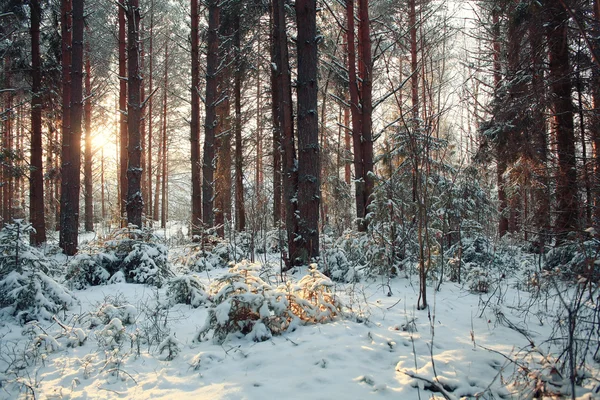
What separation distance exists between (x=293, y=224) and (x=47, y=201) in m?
19.3

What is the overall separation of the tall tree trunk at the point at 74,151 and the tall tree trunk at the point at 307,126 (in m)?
6.11

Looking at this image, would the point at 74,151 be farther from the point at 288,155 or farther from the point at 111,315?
the point at 111,315

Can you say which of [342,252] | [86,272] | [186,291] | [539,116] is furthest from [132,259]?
[539,116]

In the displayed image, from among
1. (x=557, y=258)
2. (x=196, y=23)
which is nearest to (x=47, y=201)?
(x=196, y=23)

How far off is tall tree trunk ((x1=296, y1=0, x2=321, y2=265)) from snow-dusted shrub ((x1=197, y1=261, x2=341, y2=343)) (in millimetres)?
2242

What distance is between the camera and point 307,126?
5590 mm

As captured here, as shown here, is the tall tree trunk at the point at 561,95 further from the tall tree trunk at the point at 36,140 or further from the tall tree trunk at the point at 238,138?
the tall tree trunk at the point at 36,140

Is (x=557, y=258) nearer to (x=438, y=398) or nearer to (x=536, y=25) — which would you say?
(x=536, y=25)

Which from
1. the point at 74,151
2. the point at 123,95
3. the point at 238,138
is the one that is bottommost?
the point at 74,151

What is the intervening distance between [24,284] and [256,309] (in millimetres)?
3014

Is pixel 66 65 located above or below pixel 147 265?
above

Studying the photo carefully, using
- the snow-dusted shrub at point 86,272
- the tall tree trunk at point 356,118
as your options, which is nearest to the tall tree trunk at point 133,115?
the snow-dusted shrub at point 86,272

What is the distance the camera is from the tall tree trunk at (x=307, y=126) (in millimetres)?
5586

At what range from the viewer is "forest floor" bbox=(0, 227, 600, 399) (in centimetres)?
213
